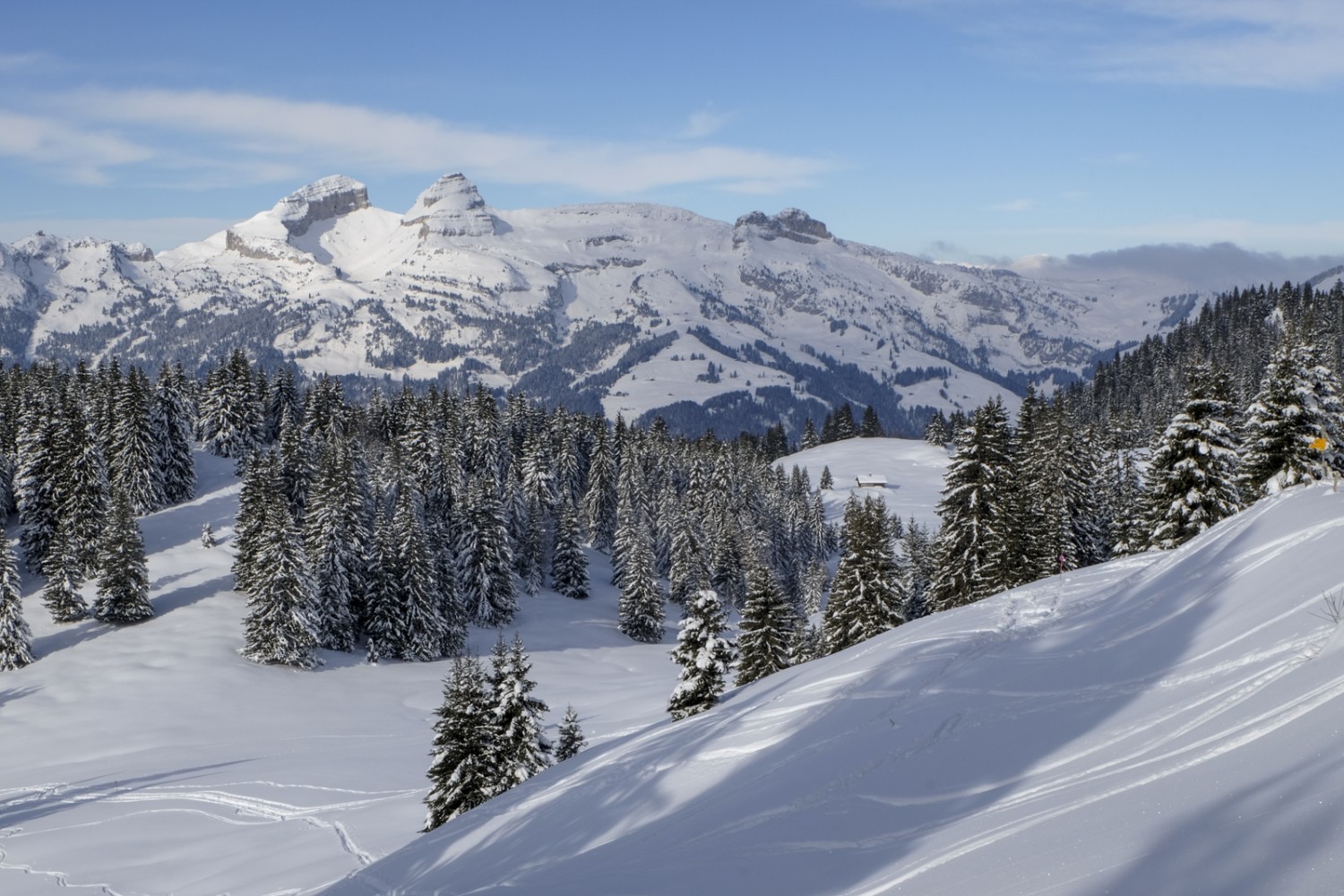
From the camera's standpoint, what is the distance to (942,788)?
29.3 ft

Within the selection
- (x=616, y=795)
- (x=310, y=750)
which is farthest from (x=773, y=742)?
(x=310, y=750)

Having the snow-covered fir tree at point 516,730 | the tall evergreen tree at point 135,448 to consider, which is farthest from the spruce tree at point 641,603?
the snow-covered fir tree at point 516,730

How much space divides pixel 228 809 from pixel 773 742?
940 inches

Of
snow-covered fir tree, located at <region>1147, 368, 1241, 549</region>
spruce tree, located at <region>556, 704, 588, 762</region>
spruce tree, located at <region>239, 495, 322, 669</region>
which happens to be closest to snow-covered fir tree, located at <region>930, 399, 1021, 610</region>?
snow-covered fir tree, located at <region>1147, 368, 1241, 549</region>

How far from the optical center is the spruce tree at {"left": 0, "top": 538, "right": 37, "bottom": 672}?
49.3 metres

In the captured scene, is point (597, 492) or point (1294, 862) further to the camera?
point (597, 492)

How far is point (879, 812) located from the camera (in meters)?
8.61

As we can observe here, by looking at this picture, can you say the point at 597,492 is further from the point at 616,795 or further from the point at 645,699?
the point at 616,795

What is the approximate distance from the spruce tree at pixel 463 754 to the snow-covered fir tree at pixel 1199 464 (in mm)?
25808

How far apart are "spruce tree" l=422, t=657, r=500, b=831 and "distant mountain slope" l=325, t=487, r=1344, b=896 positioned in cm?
710

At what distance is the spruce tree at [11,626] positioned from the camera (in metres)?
49.3

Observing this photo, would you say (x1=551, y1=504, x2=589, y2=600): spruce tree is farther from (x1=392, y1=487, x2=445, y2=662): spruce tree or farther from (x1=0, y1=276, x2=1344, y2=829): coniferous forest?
(x1=392, y1=487, x2=445, y2=662): spruce tree

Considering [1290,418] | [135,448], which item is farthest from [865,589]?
[135,448]

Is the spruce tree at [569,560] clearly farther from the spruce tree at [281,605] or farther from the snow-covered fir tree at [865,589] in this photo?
the snow-covered fir tree at [865,589]
